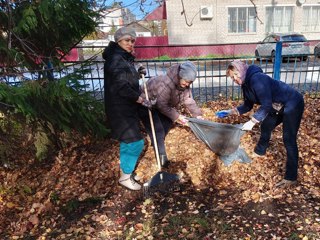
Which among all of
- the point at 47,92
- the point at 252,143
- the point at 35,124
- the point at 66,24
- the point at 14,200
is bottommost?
the point at 14,200

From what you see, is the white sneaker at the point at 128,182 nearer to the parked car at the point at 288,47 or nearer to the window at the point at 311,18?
the parked car at the point at 288,47

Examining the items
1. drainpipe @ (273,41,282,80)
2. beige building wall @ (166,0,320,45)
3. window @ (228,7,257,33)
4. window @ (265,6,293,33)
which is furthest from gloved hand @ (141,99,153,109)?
window @ (265,6,293,33)

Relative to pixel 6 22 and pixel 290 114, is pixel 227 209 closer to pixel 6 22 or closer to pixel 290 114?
pixel 290 114

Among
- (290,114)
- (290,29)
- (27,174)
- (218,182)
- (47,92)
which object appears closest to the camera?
(290,114)

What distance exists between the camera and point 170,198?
3.12m

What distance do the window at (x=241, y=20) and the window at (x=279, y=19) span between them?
3.19 feet

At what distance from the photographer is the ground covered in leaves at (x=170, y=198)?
2688 millimetres

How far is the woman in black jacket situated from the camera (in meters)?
2.75

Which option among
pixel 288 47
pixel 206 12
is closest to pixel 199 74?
pixel 288 47

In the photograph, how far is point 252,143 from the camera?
12.6 ft

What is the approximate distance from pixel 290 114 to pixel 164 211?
5.01 ft

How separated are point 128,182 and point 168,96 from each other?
41.1 inches

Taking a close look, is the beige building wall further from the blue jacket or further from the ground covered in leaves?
the blue jacket

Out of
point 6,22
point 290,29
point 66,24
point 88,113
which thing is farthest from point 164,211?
point 290,29
